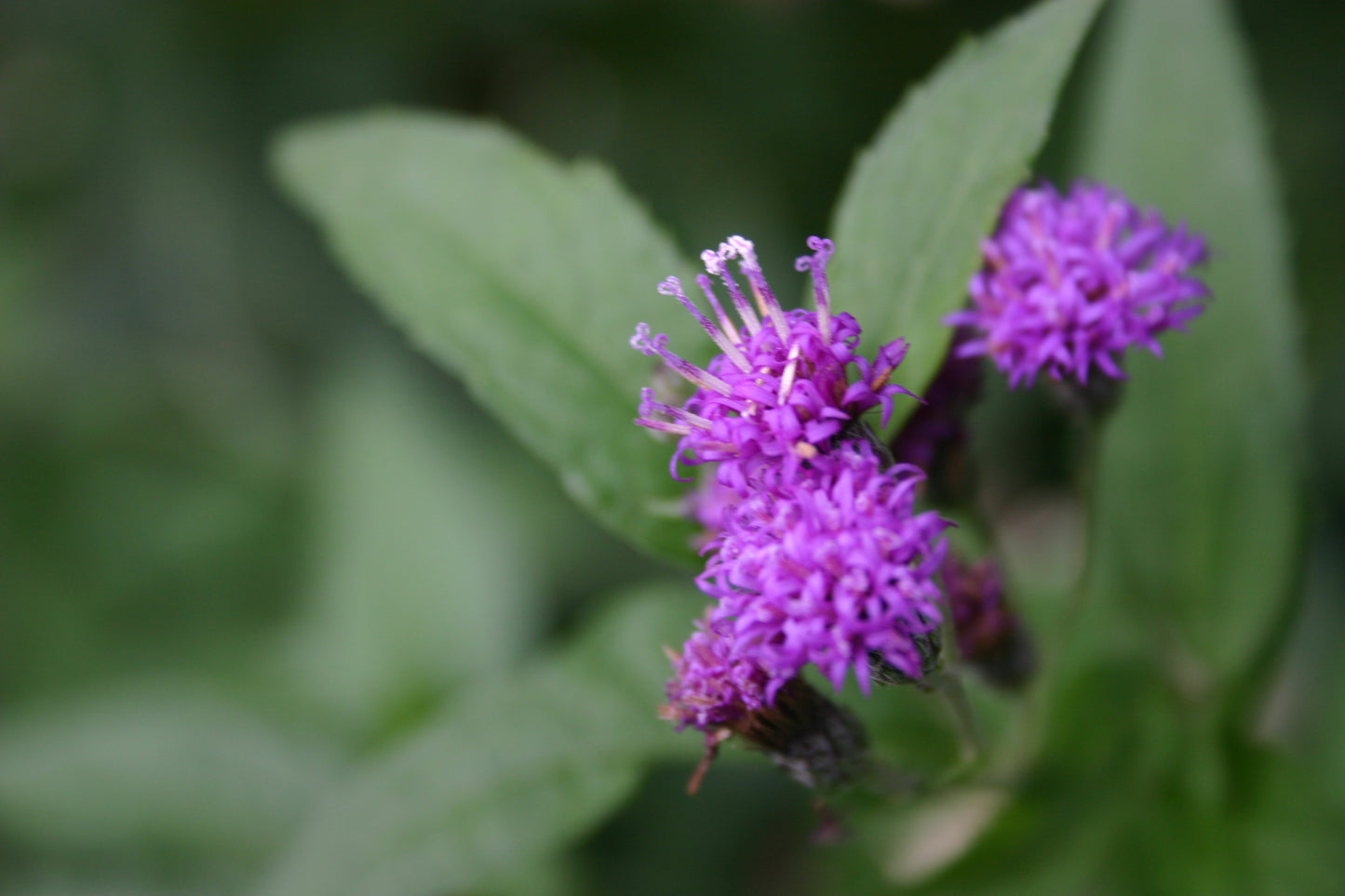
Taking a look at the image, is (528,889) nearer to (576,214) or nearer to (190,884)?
(190,884)

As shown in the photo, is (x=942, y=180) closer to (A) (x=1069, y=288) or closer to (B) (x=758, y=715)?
(A) (x=1069, y=288)

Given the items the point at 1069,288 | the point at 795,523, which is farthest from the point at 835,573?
the point at 1069,288

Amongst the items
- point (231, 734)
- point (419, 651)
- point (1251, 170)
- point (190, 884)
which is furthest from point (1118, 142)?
point (190, 884)

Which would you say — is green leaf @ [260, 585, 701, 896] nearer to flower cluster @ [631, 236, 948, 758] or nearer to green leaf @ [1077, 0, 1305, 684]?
flower cluster @ [631, 236, 948, 758]

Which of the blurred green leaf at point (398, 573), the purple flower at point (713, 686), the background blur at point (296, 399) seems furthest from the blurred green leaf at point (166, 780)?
the purple flower at point (713, 686)

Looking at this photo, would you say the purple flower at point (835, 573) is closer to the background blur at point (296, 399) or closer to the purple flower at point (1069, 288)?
the purple flower at point (1069, 288)

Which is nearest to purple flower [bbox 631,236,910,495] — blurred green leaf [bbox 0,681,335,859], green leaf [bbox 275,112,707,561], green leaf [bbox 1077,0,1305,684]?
green leaf [bbox 275,112,707,561]
